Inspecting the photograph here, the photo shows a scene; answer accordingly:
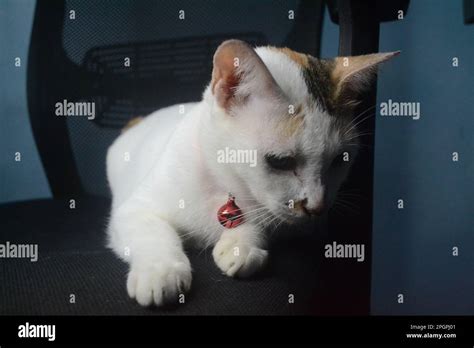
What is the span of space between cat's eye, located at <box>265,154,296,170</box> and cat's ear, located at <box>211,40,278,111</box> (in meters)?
0.10

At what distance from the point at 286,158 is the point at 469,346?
477mm

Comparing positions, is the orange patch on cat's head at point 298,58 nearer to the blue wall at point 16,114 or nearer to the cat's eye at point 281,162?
the cat's eye at point 281,162

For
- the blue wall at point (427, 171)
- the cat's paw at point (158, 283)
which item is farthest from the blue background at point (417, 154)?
the cat's paw at point (158, 283)

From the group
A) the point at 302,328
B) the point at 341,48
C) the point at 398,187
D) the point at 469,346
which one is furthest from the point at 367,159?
the point at 398,187

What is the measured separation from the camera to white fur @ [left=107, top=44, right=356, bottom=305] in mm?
682

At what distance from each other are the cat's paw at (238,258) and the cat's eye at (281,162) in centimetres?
14

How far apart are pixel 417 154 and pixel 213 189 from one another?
556mm

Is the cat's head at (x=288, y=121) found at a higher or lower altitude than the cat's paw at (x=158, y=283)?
higher

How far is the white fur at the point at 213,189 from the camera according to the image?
68 centimetres

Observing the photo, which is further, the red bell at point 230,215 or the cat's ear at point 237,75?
the red bell at point 230,215

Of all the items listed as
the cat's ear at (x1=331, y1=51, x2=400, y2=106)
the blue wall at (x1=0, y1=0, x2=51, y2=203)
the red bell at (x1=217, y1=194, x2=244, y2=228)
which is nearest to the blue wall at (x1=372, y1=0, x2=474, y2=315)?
the cat's ear at (x1=331, y1=51, x2=400, y2=106)

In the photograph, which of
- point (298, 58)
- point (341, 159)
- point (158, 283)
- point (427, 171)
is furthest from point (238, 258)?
point (427, 171)

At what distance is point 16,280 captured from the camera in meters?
0.65

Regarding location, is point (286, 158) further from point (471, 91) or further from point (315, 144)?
point (471, 91)
